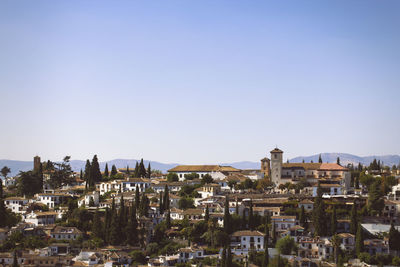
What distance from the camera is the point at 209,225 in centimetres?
6078

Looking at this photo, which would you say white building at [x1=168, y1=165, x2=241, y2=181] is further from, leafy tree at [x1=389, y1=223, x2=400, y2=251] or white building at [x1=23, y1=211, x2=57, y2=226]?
leafy tree at [x1=389, y1=223, x2=400, y2=251]

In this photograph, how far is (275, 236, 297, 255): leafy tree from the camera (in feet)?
189

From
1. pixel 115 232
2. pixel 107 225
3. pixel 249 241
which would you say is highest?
pixel 107 225

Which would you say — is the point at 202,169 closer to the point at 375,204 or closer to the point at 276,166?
the point at 276,166

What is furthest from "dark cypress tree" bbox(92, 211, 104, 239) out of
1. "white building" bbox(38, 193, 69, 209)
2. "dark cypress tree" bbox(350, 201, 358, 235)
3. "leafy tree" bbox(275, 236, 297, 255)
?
"dark cypress tree" bbox(350, 201, 358, 235)

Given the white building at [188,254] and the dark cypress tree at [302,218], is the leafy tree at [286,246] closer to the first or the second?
the dark cypress tree at [302,218]

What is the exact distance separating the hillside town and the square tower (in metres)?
2.17

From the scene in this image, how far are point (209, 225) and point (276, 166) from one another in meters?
23.7

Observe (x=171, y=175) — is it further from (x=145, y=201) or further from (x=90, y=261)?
(x=90, y=261)

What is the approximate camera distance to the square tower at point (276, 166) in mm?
81625

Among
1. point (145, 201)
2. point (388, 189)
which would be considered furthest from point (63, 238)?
point (388, 189)

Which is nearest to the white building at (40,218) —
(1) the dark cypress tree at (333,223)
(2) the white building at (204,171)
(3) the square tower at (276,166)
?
(2) the white building at (204,171)

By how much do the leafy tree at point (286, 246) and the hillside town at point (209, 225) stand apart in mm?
95

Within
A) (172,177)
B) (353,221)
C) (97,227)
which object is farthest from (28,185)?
(353,221)
